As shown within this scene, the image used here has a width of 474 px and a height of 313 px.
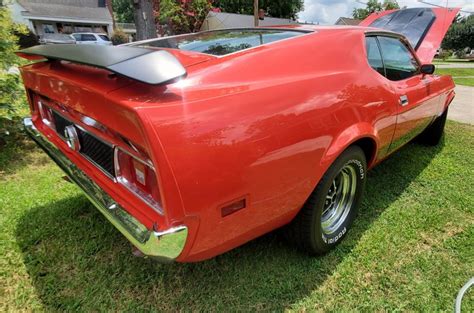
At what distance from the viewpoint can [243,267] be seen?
2.10 m

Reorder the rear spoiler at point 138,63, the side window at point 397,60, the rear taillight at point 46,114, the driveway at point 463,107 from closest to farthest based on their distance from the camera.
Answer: the rear spoiler at point 138,63 < the rear taillight at point 46,114 < the side window at point 397,60 < the driveway at point 463,107

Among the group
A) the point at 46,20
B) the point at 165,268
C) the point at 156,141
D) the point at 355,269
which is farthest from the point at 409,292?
the point at 46,20

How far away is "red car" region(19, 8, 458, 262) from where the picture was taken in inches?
51.3

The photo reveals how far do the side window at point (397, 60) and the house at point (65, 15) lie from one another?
33377 millimetres

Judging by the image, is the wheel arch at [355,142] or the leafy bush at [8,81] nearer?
the wheel arch at [355,142]

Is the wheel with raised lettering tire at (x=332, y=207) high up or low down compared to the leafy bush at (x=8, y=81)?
down

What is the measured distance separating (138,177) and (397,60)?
102 inches

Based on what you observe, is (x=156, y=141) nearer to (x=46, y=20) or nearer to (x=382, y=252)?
(x=382, y=252)

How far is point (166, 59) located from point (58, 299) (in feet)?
4.96

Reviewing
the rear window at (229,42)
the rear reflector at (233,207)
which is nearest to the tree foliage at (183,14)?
the rear window at (229,42)

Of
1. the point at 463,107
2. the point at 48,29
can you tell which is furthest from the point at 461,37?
the point at 48,29

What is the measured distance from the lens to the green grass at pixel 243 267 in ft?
6.14

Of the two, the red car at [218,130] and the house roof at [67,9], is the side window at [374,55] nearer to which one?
the red car at [218,130]

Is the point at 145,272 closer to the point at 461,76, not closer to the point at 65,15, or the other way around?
the point at 461,76
